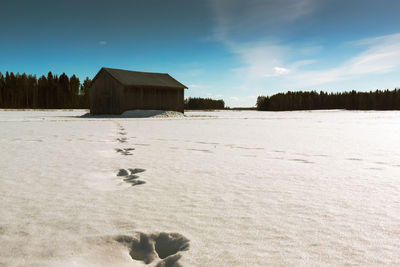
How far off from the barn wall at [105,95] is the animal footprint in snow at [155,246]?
26.7m

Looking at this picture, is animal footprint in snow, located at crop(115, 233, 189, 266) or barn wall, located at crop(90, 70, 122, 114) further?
barn wall, located at crop(90, 70, 122, 114)

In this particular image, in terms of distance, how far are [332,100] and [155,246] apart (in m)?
76.3

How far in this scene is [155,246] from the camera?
1.96 metres

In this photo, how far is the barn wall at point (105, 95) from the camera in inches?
1094

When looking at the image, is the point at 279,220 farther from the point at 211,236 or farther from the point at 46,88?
the point at 46,88

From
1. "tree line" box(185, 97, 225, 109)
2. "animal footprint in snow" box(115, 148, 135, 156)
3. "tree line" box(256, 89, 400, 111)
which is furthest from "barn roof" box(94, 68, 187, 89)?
"tree line" box(185, 97, 225, 109)

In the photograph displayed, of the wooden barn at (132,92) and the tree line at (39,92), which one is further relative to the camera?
the tree line at (39,92)

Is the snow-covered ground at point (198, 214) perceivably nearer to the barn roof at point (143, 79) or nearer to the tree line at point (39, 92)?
the barn roof at point (143, 79)

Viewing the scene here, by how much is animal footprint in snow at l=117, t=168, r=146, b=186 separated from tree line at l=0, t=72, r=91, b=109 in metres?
61.2

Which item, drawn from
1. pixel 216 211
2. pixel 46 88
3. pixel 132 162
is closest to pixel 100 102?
pixel 132 162

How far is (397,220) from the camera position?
228 centimetres

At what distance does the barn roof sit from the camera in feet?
89.4

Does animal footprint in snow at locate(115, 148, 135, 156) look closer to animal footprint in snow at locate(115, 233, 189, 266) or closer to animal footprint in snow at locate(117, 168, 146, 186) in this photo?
animal footprint in snow at locate(117, 168, 146, 186)

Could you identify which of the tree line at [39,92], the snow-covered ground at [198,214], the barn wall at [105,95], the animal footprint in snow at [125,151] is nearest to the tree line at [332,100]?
the tree line at [39,92]
